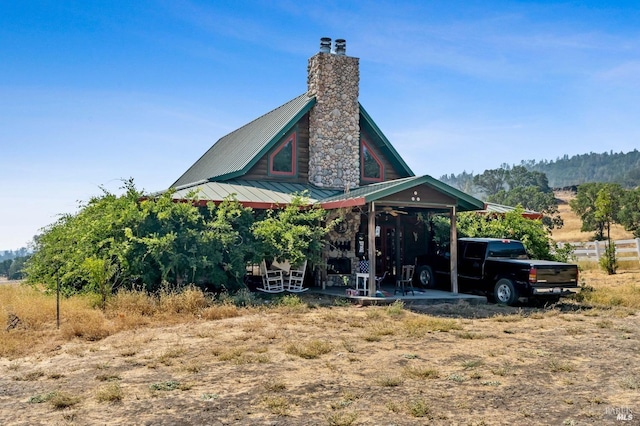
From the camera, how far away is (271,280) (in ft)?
57.4

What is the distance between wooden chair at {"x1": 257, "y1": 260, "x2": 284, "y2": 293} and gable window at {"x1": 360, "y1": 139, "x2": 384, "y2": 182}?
704 centimetres

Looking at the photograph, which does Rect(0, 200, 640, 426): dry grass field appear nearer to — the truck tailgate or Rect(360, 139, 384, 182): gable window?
the truck tailgate

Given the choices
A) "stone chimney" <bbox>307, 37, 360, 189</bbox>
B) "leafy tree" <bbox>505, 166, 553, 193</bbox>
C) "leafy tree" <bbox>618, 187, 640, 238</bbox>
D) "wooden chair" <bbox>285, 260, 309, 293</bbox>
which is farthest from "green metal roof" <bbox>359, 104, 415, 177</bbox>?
"leafy tree" <bbox>505, 166, 553, 193</bbox>

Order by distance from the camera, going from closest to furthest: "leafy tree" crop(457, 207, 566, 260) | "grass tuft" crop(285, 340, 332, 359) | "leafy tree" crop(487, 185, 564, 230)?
"grass tuft" crop(285, 340, 332, 359) < "leafy tree" crop(457, 207, 566, 260) < "leafy tree" crop(487, 185, 564, 230)

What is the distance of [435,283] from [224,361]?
35.1 ft

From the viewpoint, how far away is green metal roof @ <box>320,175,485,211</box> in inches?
633

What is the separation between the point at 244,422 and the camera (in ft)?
21.2

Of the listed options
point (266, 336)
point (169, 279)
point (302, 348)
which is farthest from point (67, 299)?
point (302, 348)

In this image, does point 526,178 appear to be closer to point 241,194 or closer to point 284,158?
point 284,158

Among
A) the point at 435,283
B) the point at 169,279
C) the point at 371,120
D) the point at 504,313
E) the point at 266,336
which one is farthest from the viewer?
the point at 371,120

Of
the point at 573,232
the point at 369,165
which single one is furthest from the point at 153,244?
the point at 573,232

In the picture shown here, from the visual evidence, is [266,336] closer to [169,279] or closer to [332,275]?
[169,279]

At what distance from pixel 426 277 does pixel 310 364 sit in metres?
10.5

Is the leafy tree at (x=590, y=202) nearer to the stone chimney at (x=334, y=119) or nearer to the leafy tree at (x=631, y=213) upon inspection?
the leafy tree at (x=631, y=213)
